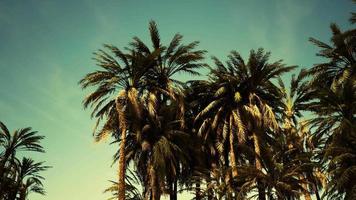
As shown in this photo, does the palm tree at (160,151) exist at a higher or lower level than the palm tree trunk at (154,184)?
higher

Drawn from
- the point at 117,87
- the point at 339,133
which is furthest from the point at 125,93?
the point at 339,133

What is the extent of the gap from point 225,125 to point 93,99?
980cm

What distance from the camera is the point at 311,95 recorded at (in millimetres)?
27938

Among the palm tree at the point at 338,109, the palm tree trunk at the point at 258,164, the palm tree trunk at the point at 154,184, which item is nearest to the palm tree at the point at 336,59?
the palm tree at the point at 338,109

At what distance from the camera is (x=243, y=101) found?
2541 centimetres

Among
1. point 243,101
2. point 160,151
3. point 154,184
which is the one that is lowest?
point 154,184

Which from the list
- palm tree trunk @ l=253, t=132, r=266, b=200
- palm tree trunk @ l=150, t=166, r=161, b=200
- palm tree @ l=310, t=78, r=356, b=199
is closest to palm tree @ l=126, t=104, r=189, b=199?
palm tree trunk @ l=150, t=166, r=161, b=200

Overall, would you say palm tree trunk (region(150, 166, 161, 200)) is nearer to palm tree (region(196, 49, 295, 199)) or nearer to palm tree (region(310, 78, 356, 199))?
palm tree (region(196, 49, 295, 199))

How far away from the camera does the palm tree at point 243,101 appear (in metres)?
23.4

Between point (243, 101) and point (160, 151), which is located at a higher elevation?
point (243, 101)

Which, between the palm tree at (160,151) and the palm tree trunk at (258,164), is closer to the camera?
the palm tree at (160,151)

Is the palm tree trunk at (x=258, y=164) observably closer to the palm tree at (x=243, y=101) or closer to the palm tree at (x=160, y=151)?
the palm tree at (x=243, y=101)

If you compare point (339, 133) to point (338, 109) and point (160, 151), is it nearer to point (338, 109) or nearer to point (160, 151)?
point (338, 109)

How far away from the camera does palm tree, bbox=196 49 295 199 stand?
76.8 feet
